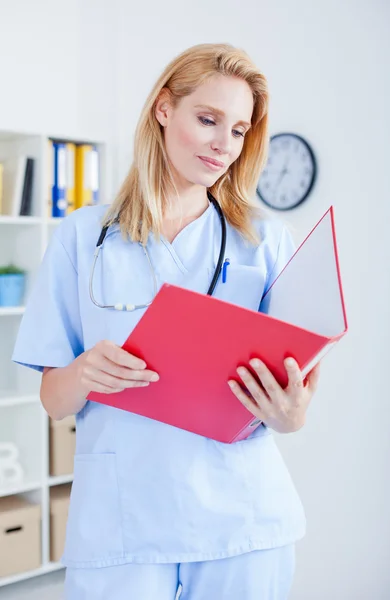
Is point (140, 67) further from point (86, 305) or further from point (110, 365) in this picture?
point (110, 365)

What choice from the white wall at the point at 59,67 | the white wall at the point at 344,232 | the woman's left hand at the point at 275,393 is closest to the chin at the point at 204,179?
the woman's left hand at the point at 275,393

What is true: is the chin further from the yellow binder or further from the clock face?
the yellow binder

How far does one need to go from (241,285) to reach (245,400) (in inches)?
9.6

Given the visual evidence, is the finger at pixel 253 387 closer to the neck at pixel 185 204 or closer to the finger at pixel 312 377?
the finger at pixel 312 377

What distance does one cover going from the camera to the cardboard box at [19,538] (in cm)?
253

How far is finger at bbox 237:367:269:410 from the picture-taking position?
93 centimetres

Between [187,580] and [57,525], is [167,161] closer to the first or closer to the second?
[187,580]

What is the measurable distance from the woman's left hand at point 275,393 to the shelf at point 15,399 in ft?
5.46

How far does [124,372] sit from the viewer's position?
94 cm

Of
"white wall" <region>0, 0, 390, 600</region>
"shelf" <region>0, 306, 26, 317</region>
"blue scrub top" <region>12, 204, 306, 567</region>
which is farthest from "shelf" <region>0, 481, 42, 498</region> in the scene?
"blue scrub top" <region>12, 204, 306, 567</region>

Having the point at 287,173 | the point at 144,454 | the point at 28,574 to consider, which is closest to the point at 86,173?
the point at 287,173

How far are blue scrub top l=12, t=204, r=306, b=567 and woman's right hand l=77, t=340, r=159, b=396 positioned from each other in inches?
5.7

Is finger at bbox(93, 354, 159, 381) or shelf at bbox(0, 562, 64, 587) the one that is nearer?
finger at bbox(93, 354, 159, 381)

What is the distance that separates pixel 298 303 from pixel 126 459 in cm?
37
